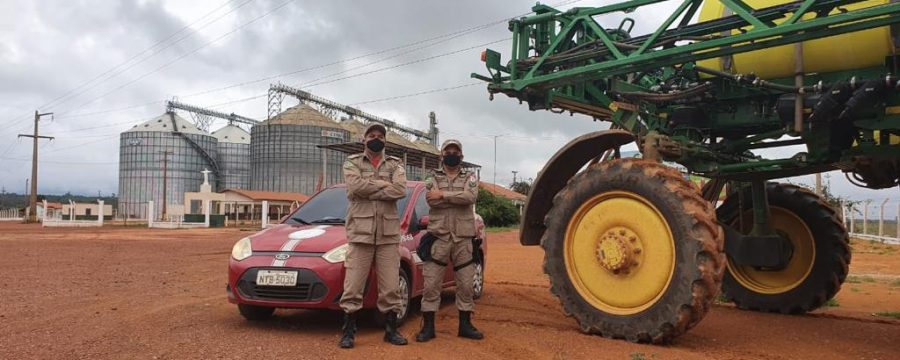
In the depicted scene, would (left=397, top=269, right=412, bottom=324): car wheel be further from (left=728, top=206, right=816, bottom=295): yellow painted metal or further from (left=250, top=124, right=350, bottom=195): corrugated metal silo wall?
(left=250, top=124, right=350, bottom=195): corrugated metal silo wall

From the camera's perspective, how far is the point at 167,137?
221 ft

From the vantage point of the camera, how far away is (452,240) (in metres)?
5.84

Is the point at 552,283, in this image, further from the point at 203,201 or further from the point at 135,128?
the point at 135,128

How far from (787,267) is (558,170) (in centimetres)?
312

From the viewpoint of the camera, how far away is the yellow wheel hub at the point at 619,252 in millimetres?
5168

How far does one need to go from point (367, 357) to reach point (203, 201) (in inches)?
2205

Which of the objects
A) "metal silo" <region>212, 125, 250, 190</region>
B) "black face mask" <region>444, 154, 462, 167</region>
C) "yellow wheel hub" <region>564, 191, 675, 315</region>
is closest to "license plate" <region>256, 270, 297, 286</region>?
"black face mask" <region>444, 154, 462, 167</region>

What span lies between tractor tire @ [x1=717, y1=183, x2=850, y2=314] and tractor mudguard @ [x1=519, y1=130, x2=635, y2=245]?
99.2 inches

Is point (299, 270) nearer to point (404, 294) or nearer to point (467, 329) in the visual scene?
point (404, 294)

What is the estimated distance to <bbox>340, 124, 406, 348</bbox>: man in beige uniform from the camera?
5.54 metres

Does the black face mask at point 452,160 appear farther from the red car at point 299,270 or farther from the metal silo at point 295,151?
the metal silo at point 295,151

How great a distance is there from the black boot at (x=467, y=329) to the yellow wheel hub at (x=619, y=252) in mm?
958

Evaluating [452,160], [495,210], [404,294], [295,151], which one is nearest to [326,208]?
[404,294]

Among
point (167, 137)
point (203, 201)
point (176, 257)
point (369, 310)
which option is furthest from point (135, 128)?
point (369, 310)
